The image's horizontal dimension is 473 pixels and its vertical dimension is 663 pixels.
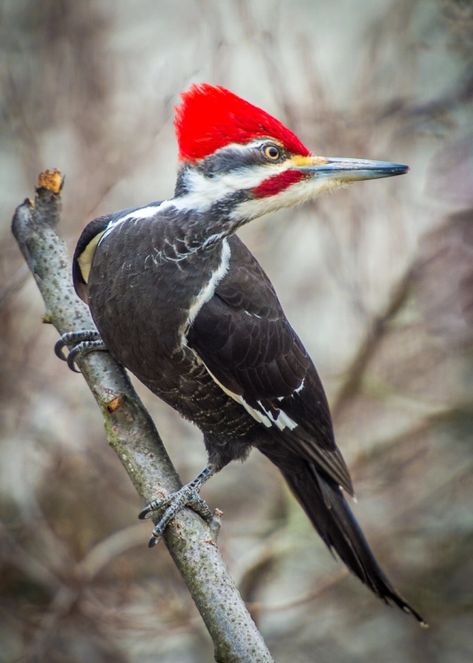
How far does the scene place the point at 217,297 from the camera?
2535 millimetres

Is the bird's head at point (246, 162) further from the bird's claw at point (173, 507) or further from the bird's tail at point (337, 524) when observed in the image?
the bird's tail at point (337, 524)

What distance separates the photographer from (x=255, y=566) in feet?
12.3

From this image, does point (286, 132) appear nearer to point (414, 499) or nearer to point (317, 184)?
point (317, 184)

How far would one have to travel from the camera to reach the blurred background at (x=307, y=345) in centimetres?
381

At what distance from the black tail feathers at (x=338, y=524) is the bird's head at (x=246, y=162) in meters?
0.95

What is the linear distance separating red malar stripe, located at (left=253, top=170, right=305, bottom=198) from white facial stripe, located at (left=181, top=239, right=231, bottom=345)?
9.7 inches

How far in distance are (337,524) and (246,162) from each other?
47.0 inches

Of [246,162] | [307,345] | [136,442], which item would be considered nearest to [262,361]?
[136,442]

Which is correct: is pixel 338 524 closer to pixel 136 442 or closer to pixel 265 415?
pixel 265 415

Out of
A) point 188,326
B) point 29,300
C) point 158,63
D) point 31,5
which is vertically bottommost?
point 188,326

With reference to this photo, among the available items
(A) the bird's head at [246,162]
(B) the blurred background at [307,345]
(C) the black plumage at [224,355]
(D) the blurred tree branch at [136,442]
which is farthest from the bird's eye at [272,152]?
(B) the blurred background at [307,345]

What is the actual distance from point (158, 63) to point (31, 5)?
665 millimetres

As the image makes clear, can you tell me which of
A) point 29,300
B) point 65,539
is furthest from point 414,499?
point 29,300

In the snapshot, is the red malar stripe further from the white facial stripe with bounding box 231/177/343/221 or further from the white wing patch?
the white wing patch
